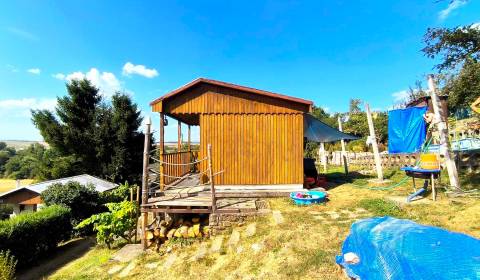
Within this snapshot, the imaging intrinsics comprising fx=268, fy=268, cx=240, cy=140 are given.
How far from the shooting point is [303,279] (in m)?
4.43

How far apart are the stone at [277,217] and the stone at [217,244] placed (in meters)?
1.48

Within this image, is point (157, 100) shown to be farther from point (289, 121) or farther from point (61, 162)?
point (61, 162)

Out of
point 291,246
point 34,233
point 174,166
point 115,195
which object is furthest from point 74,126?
point 291,246

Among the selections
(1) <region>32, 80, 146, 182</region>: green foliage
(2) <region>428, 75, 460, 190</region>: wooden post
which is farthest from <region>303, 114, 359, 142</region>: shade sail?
(1) <region>32, 80, 146, 182</region>: green foliage

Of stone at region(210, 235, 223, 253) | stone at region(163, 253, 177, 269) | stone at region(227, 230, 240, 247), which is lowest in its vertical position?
stone at region(163, 253, 177, 269)

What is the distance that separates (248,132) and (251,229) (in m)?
3.71

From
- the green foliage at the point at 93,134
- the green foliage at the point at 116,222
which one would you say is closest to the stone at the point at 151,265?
the green foliage at the point at 116,222

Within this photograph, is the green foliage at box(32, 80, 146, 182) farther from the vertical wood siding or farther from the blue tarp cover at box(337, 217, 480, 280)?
the blue tarp cover at box(337, 217, 480, 280)

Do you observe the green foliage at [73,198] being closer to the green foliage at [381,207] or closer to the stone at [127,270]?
the stone at [127,270]

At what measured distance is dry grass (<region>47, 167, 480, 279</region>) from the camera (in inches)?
196

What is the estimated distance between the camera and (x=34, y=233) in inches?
385

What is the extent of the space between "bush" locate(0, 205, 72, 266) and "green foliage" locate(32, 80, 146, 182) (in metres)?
11.2

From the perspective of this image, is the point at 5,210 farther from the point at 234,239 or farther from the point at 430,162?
the point at 430,162

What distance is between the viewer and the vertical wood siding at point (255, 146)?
9.44m
